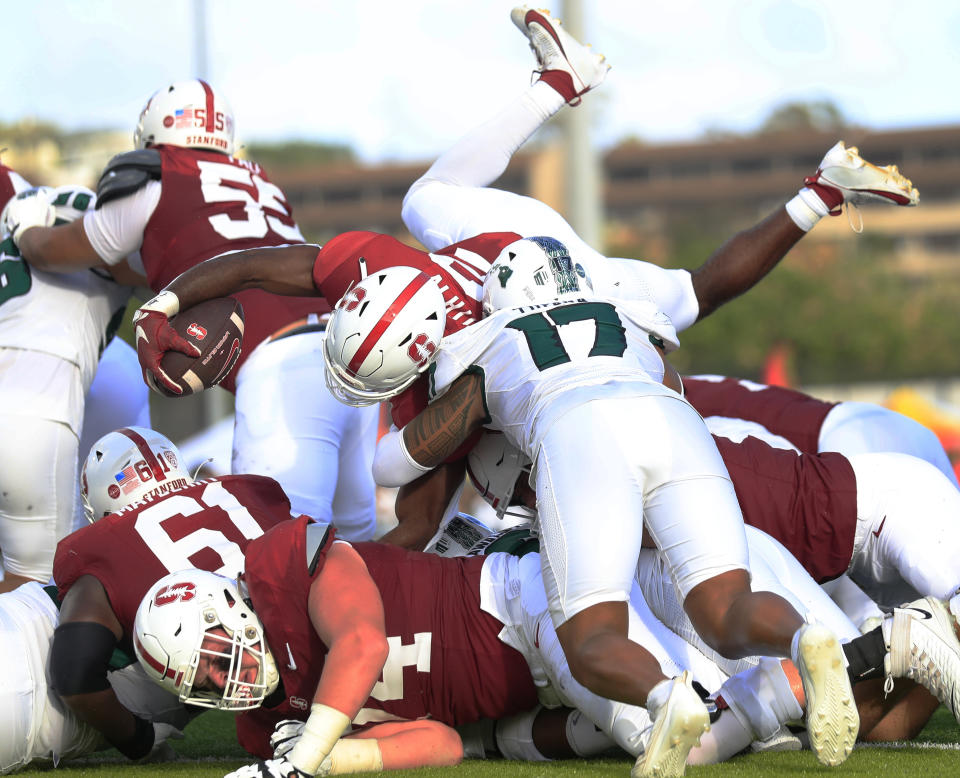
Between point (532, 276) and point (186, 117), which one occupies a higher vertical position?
point (186, 117)

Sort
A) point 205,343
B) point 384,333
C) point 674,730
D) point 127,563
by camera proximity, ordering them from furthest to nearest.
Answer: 1. point 205,343
2. point 384,333
3. point 127,563
4. point 674,730

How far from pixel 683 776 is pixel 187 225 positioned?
286 centimetres

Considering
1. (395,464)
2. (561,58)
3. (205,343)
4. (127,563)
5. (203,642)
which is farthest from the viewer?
(561,58)

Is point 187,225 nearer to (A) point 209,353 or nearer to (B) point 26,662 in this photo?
(A) point 209,353

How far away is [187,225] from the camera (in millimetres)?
4730

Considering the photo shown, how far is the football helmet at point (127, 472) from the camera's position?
3.88 m

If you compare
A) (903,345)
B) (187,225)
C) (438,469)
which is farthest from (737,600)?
(903,345)

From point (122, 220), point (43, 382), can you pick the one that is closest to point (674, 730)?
point (122, 220)

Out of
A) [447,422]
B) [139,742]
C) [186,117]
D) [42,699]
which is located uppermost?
[186,117]

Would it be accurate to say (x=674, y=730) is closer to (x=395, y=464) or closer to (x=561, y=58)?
(x=395, y=464)

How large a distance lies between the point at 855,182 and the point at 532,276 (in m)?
1.62

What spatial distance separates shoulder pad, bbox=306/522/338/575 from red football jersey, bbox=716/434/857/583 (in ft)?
4.34

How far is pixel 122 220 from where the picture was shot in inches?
187

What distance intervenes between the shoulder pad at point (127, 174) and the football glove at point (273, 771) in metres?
2.54
